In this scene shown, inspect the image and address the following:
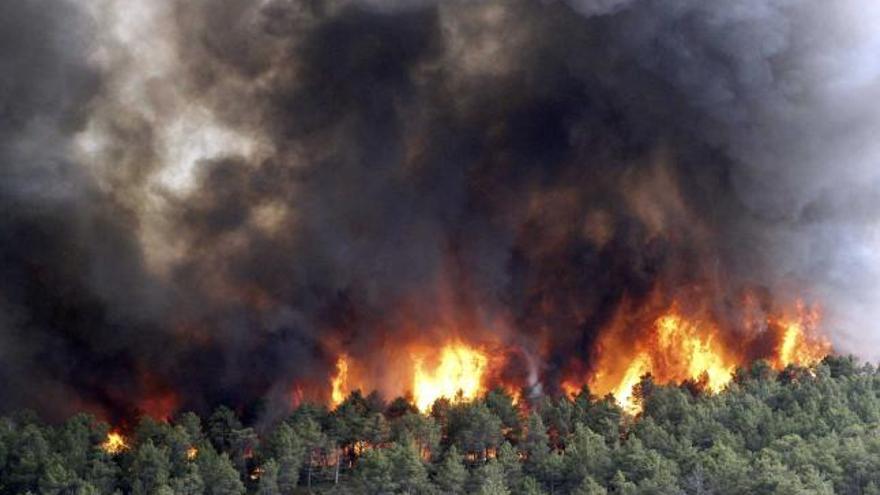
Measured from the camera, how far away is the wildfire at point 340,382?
63.5 meters

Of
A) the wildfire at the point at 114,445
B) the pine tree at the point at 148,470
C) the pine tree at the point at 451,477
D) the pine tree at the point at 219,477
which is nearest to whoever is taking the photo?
the pine tree at the point at 451,477

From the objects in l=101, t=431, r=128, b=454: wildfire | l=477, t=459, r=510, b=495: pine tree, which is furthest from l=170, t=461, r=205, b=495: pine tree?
l=477, t=459, r=510, b=495: pine tree

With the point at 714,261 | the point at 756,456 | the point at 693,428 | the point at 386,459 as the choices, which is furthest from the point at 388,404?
the point at 714,261

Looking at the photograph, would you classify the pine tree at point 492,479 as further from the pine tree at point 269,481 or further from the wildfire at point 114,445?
the wildfire at point 114,445

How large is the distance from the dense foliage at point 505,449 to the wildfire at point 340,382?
1207 centimetres

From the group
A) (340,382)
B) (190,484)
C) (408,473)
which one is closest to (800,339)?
(340,382)

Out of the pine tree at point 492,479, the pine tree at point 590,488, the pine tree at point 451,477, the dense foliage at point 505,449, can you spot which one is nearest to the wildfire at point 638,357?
the dense foliage at point 505,449

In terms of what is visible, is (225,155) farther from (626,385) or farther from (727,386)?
(727,386)

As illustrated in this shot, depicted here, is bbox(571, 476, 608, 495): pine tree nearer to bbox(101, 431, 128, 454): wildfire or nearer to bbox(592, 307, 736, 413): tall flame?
bbox(101, 431, 128, 454): wildfire

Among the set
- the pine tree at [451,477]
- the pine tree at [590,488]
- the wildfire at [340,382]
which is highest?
the wildfire at [340,382]

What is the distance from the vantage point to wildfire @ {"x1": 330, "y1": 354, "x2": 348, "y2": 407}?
208ft

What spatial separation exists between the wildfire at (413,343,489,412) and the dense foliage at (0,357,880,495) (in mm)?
12633

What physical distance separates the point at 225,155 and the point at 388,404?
22.1m

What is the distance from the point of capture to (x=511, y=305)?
69.8 meters
